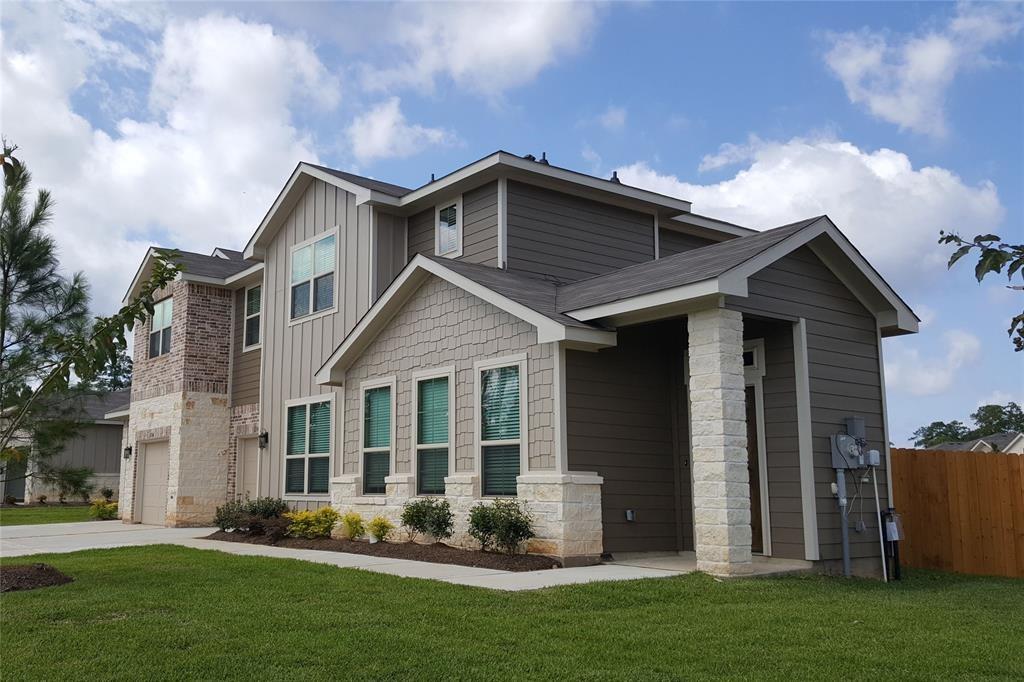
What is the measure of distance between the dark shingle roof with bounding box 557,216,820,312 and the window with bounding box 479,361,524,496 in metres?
1.15

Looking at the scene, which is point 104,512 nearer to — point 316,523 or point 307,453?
point 307,453

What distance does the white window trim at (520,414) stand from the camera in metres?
10.7

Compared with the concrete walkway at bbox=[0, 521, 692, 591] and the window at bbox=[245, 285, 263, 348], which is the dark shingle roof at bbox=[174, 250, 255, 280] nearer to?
the window at bbox=[245, 285, 263, 348]

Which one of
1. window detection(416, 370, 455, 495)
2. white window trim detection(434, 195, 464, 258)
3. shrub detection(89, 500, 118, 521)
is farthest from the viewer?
shrub detection(89, 500, 118, 521)

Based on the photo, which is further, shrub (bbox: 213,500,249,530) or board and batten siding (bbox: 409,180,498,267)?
shrub (bbox: 213,500,249,530)

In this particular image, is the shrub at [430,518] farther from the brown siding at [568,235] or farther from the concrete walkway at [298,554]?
the brown siding at [568,235]

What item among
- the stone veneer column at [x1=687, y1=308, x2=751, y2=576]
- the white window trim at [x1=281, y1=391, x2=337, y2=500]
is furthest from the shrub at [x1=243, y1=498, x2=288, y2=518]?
the stone veneer column at [x1=687, y1=308, x2=751, y2=576]

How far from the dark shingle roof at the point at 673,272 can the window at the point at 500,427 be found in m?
1.15

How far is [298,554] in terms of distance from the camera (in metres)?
11.9

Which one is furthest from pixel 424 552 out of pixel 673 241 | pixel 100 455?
pixel 100 455

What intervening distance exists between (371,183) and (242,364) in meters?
5.63

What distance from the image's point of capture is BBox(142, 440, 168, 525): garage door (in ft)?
65.3

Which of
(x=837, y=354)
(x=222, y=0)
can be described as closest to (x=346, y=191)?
(x=222, y=0)

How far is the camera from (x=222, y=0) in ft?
34.8
